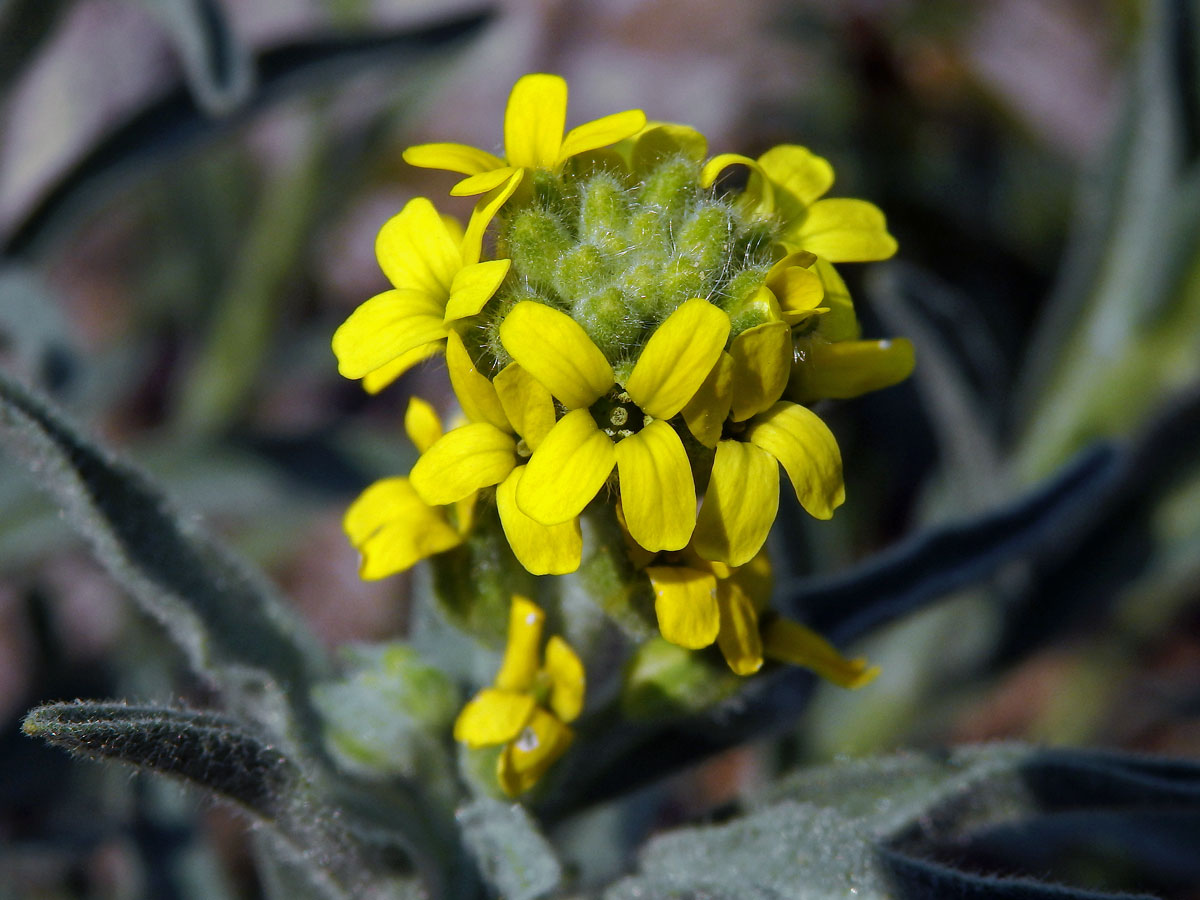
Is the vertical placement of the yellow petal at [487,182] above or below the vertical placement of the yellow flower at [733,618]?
above

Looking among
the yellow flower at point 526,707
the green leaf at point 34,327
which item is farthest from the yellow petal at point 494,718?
the green leaf at point 34,327

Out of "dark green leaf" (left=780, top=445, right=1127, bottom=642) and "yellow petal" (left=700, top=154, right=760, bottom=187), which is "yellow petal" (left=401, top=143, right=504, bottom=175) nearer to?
"yellow petal" (left=700, top=154, right=760, bottom=187)

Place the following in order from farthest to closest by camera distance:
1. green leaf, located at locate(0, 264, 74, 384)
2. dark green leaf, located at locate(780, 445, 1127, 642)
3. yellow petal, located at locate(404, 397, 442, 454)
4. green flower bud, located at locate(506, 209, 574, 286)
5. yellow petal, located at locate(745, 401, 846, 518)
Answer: green leaf, located at locate(0, 264, 74, 384) → dark green leaf, located at locate(780, 445, 1127, 642) → yellow petal, located at locate(404, 397, 442, 454) → green flower bud, located at locate(506, 209, 574, 286) → yellow petal, located at locate(745, 401, 846, 518)

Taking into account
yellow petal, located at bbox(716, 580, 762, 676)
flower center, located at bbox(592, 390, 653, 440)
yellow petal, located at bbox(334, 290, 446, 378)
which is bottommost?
yellow petal, located at bbox(716, 580, 762, 676)

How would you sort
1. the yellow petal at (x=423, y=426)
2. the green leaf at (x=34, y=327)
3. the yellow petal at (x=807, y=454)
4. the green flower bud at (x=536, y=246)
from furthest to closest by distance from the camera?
the green leaf at (x=34, y=327), the yellow petal at (x=423, y=426), the green flower bud at (x=536, y=246), the yellow petal at (x=807, y=454)

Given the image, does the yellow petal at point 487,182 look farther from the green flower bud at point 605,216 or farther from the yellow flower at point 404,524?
the yellow flower at point 404,524

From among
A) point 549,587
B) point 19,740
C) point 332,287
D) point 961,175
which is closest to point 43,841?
point 19,740

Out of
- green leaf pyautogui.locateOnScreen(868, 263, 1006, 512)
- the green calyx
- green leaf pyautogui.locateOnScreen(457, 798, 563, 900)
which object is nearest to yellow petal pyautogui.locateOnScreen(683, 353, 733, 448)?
the green calyx
